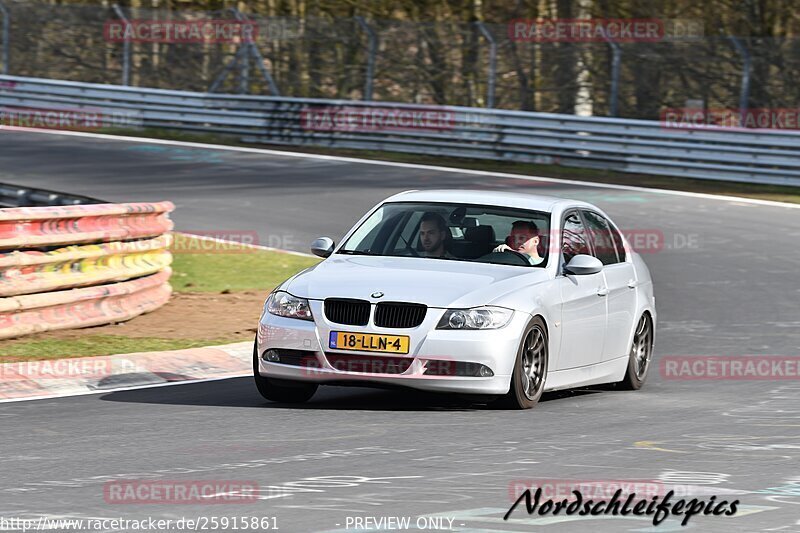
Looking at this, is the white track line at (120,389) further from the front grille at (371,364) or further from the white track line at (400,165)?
the white track line at (400,165)

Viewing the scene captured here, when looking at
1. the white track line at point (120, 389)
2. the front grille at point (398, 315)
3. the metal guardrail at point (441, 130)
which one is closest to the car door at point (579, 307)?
the front grille at point (398, 315)

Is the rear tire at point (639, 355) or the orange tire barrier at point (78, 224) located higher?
the orange tire barrier at point (78, 224)

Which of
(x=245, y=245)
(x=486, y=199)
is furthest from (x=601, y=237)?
(x=245, y=245)

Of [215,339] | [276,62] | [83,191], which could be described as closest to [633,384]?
[215,339]

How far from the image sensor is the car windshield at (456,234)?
420 inches

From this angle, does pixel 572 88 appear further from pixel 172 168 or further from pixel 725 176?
pixel 172 168

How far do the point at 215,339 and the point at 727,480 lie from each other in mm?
6484

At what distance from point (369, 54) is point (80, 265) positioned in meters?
20.7

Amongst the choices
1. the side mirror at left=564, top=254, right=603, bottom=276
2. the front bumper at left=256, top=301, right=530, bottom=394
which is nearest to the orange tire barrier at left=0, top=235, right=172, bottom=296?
the front bumper at left=256, top=301, right=530, bottom=394

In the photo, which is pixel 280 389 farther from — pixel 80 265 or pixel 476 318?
pixel 80 265

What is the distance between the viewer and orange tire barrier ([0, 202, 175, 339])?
12445mm

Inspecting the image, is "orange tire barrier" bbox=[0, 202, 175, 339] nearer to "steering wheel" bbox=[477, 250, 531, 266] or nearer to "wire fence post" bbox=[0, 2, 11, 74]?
"steering wheel" bbox=[477, 250, 531, 266]

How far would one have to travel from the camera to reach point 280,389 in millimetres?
10133

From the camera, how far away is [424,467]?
304 inches
